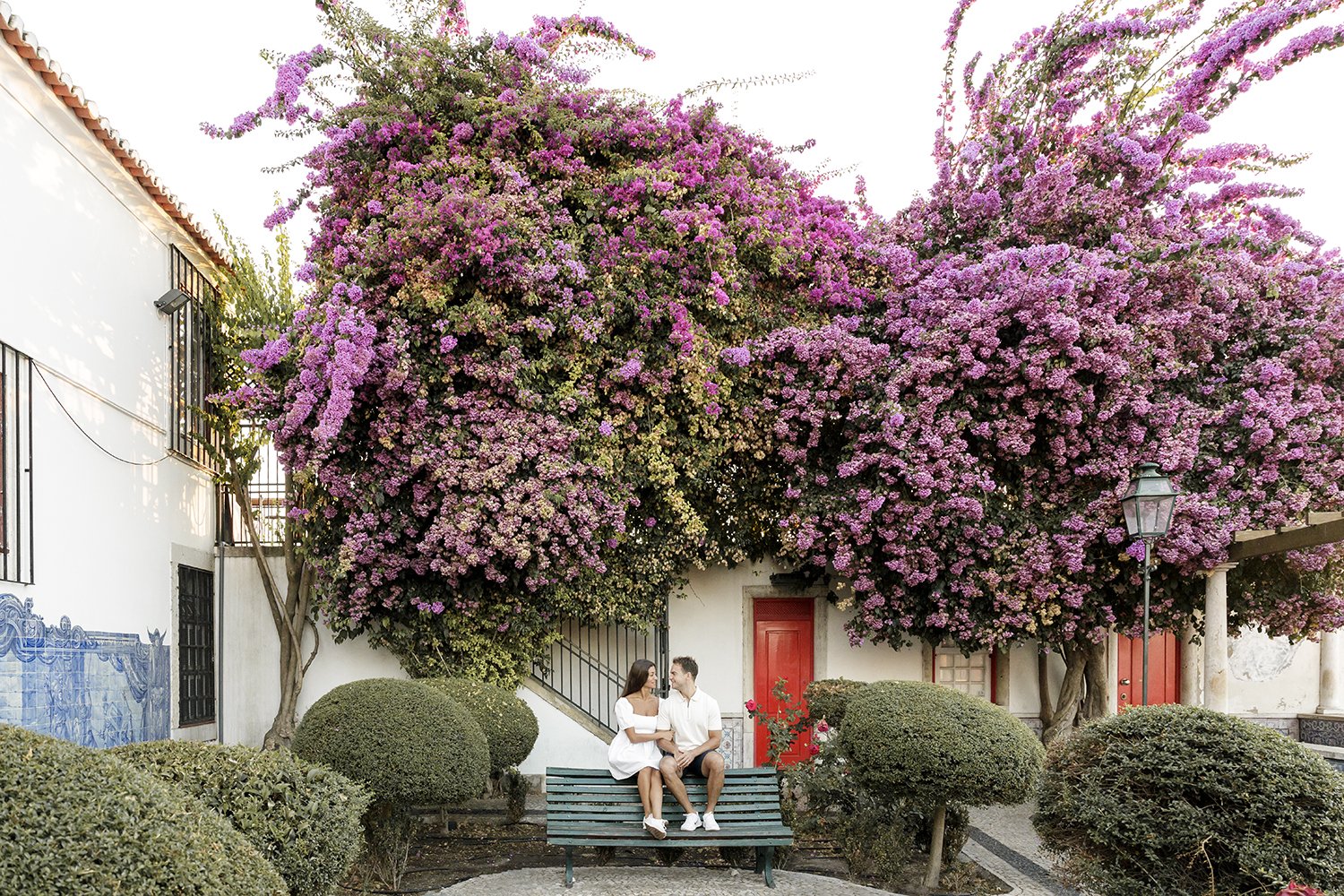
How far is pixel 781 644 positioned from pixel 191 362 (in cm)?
730

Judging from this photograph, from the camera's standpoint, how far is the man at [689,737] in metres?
7.00

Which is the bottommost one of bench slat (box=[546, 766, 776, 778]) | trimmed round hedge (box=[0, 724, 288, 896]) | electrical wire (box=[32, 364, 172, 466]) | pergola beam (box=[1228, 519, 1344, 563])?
bench slat (box=[546, 766, 776, 778])

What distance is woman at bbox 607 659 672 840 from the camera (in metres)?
6.91

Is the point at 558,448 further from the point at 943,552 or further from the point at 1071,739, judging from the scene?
the point at 1071,739

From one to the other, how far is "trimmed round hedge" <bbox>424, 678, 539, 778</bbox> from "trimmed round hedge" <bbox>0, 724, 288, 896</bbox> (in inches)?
197

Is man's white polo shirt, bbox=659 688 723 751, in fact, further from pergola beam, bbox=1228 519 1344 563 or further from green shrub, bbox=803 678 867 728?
pergola beam, bbox=1228 519 1344 563

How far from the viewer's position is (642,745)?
23.8ft

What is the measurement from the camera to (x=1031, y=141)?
11.2 meters

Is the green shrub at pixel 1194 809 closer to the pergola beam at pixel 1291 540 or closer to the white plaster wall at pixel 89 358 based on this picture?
the pergola beam at pixel 1291 540

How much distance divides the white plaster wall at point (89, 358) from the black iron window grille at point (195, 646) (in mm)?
357

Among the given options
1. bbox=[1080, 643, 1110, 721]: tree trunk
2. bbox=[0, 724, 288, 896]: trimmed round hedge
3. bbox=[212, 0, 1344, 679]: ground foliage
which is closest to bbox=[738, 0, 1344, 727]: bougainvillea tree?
bbox=[212, 0, 1344, 679]: ground foliage

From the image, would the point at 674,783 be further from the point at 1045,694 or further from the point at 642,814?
the point at 1045,694

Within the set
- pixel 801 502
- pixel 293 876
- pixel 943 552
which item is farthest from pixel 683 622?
pixel 293 876

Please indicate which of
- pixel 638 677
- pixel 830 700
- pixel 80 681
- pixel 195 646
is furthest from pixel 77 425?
pixel 830 700
